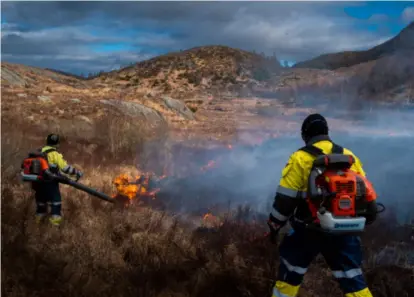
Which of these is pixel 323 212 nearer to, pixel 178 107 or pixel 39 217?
pixel 39 217

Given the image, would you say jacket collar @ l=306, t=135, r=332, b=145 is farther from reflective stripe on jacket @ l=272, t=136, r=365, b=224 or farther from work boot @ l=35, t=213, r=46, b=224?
work boot @ l=35, t=213, r=46, b=224

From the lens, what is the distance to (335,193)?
3.86 meters

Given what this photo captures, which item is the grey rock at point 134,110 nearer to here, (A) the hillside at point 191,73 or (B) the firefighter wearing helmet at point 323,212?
(B) the firefighter wearing helmet at point 323,212

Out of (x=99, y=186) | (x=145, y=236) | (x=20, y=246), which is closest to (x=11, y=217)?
(x=20, y=246)

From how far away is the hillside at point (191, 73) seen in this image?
187ft

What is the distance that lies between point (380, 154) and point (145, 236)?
27.9 feet

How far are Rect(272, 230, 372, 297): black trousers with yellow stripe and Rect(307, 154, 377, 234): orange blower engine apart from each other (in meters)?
0.15

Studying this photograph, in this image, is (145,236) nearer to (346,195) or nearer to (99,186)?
(346,195)

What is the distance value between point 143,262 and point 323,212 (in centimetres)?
209

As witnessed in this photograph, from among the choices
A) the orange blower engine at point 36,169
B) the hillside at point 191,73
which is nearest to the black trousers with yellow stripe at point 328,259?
the orange blower engine at point 36,169

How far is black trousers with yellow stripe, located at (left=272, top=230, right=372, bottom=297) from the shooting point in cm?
396

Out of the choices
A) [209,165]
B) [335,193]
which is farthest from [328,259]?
[209,165]

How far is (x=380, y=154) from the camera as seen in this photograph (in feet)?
41.5

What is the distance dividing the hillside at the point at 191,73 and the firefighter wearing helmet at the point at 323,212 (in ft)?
141
